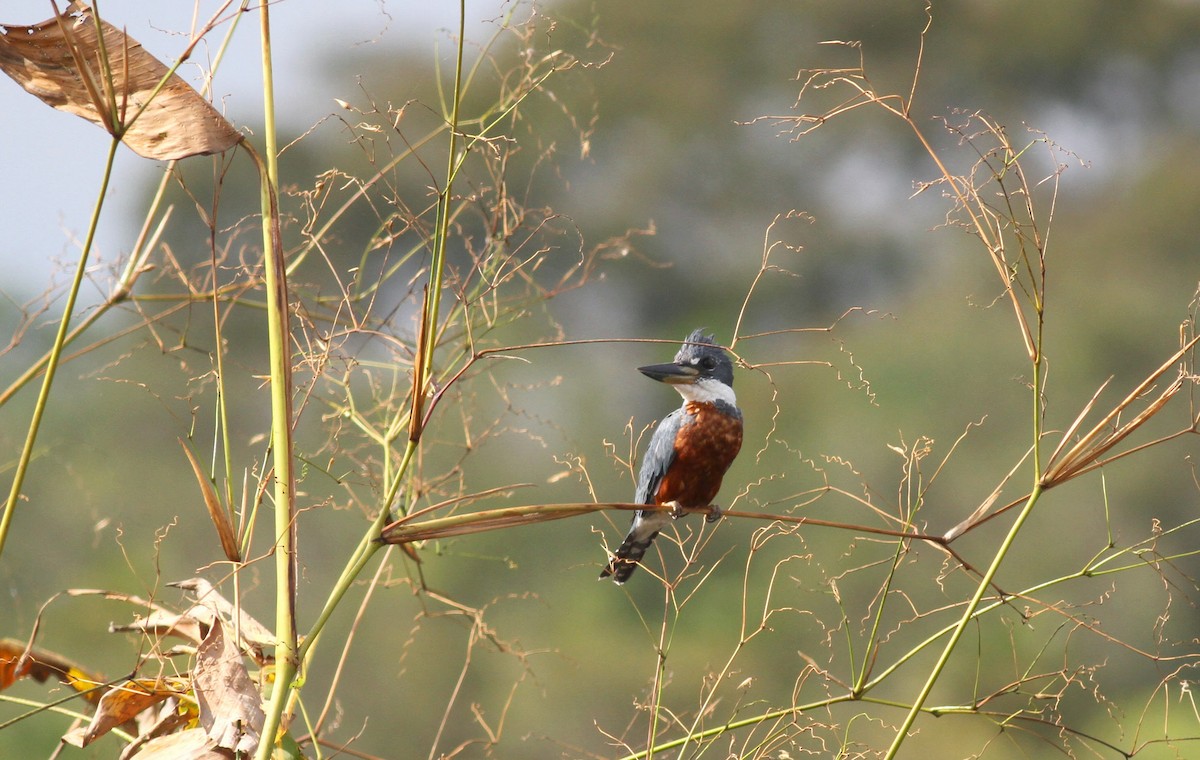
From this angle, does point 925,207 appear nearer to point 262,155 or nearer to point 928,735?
point 928,735

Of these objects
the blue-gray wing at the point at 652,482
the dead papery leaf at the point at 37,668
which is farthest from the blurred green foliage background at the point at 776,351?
the dead papery leaf at the point at 37,668

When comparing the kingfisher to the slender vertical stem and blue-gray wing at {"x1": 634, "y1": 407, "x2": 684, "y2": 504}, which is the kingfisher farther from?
the slender vertical stem

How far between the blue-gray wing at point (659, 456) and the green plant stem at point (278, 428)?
2208 millimetres

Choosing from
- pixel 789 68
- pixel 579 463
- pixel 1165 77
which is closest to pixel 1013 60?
pixel 1165 77

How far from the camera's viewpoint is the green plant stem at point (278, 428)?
1.50m

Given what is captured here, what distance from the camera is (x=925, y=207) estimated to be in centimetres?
2072

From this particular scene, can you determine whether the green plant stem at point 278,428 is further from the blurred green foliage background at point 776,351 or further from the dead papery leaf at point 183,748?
the blurred green foliage background at point 776,351

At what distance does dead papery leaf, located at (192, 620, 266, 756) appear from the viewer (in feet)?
5.21

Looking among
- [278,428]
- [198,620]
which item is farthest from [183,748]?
[278,428]

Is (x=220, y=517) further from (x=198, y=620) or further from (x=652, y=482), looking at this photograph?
(x=652, y=482)

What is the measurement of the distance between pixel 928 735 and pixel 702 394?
48.3 ft

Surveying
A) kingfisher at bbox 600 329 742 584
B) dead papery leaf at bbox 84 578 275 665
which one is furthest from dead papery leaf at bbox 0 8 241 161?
kingfisher at bbox 600 329 742 584

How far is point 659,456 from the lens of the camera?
12.7 ft

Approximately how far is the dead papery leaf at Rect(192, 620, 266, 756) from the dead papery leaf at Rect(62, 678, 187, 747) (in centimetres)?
7
